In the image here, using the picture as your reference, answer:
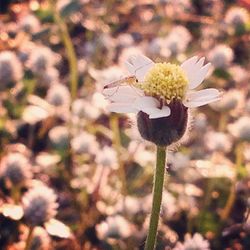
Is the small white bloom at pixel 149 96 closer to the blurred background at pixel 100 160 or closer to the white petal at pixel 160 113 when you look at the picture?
the white petal at pixel 160 113

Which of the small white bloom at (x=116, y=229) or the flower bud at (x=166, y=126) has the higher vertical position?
the flower bud at (x=166, y=126)

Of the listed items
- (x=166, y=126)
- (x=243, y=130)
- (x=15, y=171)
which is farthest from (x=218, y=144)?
(x=166, y=126)

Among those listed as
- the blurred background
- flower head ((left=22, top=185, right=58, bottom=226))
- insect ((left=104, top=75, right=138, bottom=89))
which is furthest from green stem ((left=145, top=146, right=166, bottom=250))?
flower head ((left=22, top=185, right=58, bottom=226))

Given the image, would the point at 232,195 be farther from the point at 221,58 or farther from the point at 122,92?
the point at 122,92

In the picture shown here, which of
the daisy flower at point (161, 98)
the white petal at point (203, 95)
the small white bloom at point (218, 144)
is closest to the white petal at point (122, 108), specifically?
the daisy flower at point (161, 98)

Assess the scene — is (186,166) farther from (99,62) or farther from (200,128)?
(99,62)

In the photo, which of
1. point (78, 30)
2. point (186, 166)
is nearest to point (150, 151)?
point (186, 166)
